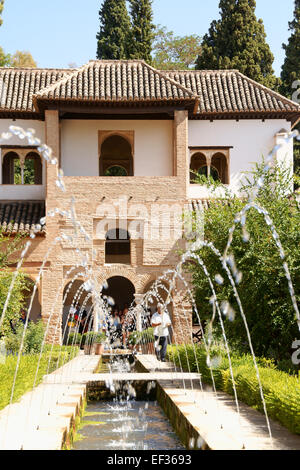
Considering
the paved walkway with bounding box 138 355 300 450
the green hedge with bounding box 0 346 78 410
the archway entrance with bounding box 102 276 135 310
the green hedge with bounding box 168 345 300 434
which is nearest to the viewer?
the paved walkway with bounding box 138 355 300 450

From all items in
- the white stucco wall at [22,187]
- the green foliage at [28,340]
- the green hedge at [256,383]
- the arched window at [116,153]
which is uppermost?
the arched window at [116,153]

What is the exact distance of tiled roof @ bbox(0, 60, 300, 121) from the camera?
21656 millimetres

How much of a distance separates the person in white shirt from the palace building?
20.5 feet

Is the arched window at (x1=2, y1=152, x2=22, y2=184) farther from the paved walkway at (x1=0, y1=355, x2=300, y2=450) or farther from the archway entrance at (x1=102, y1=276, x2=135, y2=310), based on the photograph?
the paved walkway at (x1=0, y1=355, x2=300, y2=450)

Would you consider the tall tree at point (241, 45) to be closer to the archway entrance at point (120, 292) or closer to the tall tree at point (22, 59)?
the archway entrance at point (120, 292)

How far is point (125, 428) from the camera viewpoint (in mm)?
8969

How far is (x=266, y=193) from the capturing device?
14031 mm

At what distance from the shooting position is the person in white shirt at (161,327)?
14469 millimetres

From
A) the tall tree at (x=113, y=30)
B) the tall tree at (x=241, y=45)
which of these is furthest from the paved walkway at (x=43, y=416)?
the tall tree at (x=113, y=30)

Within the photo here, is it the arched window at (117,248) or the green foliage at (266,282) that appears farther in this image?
the arched window at (117,248)

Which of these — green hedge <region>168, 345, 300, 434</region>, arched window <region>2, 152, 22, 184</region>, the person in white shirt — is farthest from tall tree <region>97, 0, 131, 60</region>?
green hedge <region>168, 345, 300, 434</region>

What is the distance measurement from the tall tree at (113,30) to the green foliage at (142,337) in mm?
16276

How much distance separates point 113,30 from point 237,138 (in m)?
13.3

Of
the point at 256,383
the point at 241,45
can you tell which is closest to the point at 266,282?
Answer: the point at 256,383
